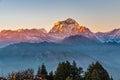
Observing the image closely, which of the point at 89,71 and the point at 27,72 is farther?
the point at 27,72

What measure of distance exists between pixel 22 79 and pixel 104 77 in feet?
27.4

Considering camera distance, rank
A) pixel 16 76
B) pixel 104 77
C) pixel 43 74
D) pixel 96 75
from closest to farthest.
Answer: pixel 96 75 < pixel 104 77 < pixel 16 76 < pixel 43 74

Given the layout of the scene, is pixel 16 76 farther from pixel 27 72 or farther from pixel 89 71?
pixel 89 71

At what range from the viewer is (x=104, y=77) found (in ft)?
129

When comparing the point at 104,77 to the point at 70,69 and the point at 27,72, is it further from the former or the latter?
the point at 27,72

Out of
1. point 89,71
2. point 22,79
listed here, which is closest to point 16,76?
point 22,79

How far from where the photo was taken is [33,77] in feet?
137

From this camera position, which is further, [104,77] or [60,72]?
[60,72]

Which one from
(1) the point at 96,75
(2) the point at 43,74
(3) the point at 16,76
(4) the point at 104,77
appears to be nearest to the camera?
(1) the point at 96,75

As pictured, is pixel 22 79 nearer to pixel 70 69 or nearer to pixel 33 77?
pixel 33 77

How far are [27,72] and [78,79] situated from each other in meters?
5.76

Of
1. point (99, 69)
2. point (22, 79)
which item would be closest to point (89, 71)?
point (99, 69)

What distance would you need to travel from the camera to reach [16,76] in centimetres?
4184

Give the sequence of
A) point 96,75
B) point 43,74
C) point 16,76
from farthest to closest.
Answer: point 43,74
point 16,76
point 96,75
